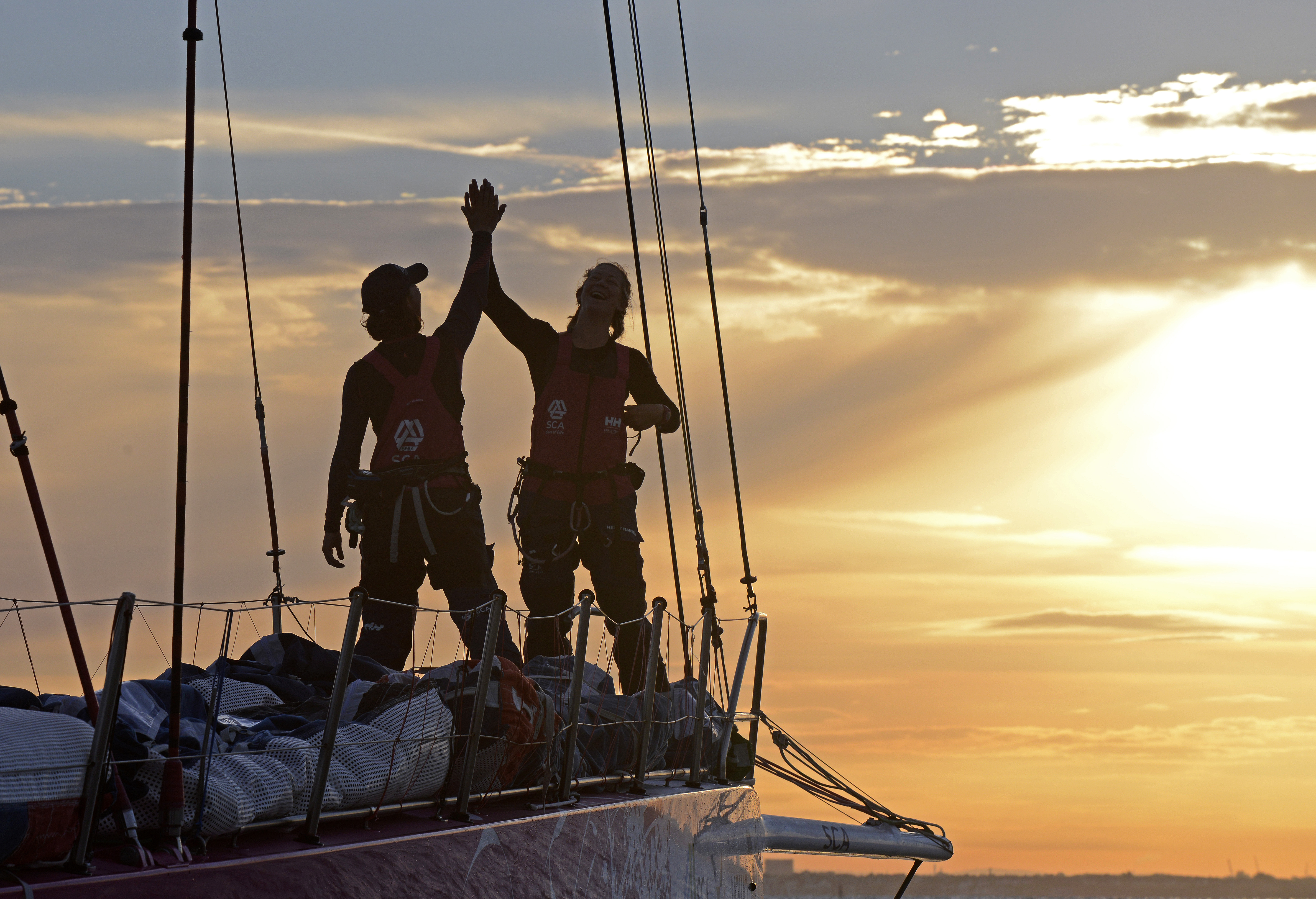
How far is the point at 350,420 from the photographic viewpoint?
663 cm

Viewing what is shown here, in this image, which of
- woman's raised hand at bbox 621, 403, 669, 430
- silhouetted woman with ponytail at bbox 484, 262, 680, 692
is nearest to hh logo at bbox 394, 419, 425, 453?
silhouetted woman with ponytail at bbox 484, 262, 680, 692

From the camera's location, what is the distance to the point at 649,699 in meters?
6.27

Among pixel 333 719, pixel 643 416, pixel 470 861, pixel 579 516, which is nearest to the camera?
pixel 333 719

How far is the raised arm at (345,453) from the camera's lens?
663cm

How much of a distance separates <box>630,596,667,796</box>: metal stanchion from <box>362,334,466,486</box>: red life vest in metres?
1.05

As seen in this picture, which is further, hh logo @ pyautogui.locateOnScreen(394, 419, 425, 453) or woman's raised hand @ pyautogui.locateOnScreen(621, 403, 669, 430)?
woman's raised hand @ pyautogui.locateOnScreen(621, 403, 669, 430)

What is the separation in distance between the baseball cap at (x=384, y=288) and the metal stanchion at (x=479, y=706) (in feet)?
7.99

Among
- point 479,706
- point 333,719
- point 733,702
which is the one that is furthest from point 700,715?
point 333,719

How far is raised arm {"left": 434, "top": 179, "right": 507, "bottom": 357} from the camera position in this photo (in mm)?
6766

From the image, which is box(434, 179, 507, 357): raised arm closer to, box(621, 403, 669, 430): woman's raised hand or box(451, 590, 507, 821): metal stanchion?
box(621, 403, 669, 430): woman's raised hand

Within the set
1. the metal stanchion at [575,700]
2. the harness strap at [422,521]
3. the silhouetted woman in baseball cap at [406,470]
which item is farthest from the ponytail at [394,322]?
the metal stanchion at [575,700]

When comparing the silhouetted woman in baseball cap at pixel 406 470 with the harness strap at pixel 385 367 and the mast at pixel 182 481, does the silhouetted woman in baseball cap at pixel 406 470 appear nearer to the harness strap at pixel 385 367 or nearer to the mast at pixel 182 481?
the harness strap at pixel 385 367

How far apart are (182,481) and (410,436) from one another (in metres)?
2.86

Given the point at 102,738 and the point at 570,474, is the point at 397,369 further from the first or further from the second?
the point at 102,738
